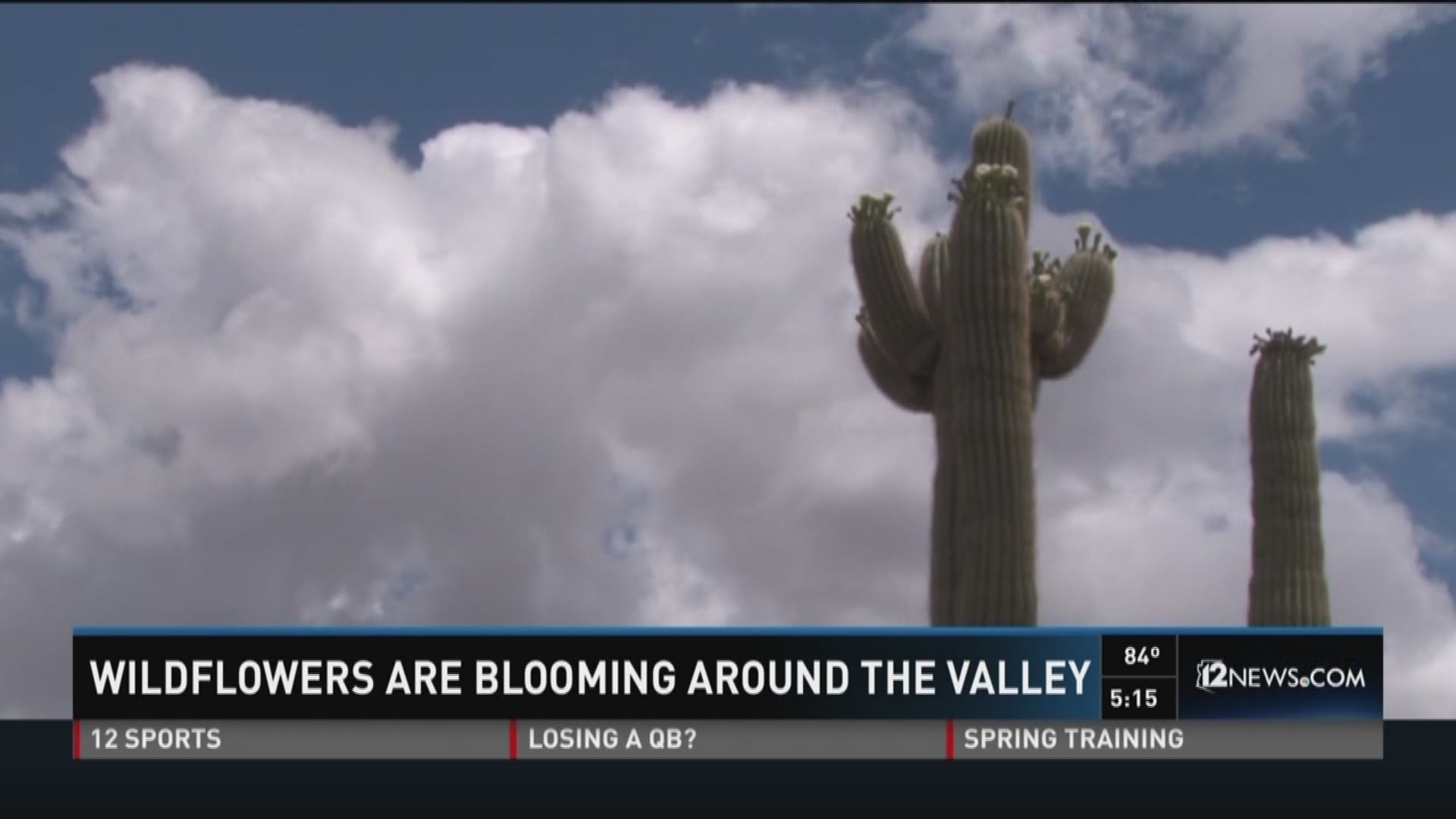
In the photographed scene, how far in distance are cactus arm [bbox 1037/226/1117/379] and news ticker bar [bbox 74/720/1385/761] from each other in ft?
30.5

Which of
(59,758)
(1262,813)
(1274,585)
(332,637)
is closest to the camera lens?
(332,637)

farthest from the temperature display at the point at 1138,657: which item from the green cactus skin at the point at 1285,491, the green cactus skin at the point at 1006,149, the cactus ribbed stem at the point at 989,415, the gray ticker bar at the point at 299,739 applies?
the green cactus skin at the point at 1006,149

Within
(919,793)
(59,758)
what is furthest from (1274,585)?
(59,758)

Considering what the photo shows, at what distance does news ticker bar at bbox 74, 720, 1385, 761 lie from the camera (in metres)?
14.7

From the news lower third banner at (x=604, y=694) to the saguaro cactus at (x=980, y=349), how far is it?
19.7 ft

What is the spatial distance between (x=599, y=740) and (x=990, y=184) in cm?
1024

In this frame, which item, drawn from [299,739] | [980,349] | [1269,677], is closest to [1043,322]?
[980,349]

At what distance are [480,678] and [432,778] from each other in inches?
252

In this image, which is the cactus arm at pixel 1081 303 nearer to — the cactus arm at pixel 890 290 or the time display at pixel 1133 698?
the cactus arm at pixel 890 290

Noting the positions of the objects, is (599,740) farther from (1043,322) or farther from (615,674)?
(1043,322)

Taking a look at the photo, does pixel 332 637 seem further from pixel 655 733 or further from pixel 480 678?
pixel 655 733

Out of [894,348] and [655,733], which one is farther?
[894,348]

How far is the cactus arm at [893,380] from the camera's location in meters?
23.9

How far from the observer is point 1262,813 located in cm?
1619
